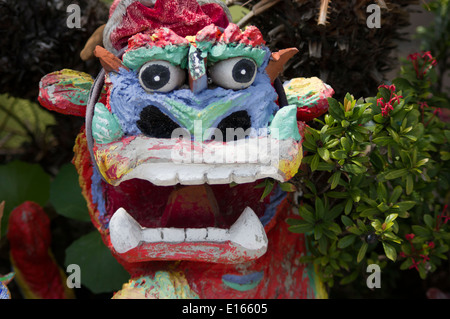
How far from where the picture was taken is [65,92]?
2.99 feet

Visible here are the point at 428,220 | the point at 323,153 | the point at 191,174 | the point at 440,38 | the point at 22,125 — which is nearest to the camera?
the point at 191,174

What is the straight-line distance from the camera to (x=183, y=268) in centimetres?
93

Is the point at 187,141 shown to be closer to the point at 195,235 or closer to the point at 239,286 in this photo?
the point at 195,235

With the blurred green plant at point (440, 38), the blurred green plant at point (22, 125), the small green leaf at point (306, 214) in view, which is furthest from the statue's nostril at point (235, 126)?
the blurred green plant at point (440, 38)

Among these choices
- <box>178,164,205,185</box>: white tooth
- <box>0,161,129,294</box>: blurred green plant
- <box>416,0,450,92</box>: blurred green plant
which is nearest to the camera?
<box>178,164,205,185</box>: white tooth

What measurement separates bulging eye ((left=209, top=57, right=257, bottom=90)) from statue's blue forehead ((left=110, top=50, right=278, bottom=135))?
1 centimetres

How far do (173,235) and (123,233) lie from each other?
0.25 feet

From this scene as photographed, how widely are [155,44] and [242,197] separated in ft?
1.02

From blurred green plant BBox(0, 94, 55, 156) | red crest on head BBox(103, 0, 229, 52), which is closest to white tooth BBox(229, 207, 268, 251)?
red crest on head BBox(103, 0, 229, 52)

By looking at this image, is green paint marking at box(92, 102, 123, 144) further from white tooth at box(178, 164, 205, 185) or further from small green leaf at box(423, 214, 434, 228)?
small green leaf at box(423, 214, 434, 228)

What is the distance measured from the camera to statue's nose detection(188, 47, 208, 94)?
754mm

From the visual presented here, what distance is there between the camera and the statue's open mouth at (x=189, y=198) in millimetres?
744

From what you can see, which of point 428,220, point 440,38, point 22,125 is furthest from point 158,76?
point 440,38

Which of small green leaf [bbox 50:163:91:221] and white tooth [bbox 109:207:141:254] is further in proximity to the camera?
small green leaf [bbox 50:163:91:221]
